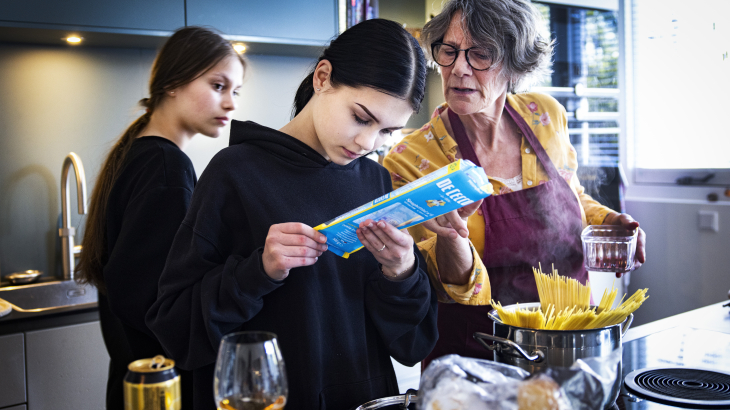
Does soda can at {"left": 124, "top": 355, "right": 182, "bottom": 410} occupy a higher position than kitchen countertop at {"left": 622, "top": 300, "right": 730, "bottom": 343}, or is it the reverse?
soda can at {"left": 124, "top": 355, "right": 182, "bottom": 410}

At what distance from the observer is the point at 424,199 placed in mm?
795

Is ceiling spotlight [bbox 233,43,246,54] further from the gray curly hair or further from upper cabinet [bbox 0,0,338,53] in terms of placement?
the gray curly hair

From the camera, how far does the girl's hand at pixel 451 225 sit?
1134 millimetres

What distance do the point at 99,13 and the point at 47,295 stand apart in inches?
47.4

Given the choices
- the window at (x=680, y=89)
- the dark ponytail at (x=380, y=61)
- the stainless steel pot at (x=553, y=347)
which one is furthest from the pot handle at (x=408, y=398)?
the window at (x=680, y=89)

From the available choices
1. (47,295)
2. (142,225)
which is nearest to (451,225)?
(142,225)

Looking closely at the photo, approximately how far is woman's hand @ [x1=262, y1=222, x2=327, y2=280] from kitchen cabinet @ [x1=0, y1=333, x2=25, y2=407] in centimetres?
A: 151

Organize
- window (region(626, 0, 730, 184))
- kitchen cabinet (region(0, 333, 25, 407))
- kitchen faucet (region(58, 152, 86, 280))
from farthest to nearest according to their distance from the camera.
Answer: window (region(626, 0, 730, 184))
kitchen faucet (region(58, 152, 86, 280))
kitchen cabinet (region(0, 333, 25, 407))

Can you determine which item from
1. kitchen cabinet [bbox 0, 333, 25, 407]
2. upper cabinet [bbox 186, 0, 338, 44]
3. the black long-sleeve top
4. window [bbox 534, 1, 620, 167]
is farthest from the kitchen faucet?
window [bbox 534, 1, 620, 167]

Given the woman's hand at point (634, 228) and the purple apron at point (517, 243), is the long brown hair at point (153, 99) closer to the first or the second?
the purple apron at point (517, 243)

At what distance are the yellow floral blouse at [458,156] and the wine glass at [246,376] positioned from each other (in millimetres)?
736

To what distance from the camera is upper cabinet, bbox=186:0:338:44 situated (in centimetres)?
245

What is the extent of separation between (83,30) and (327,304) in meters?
1.80

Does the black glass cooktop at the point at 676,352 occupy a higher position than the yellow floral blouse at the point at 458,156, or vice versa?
the yellow floral blouse at the point at 458,156
